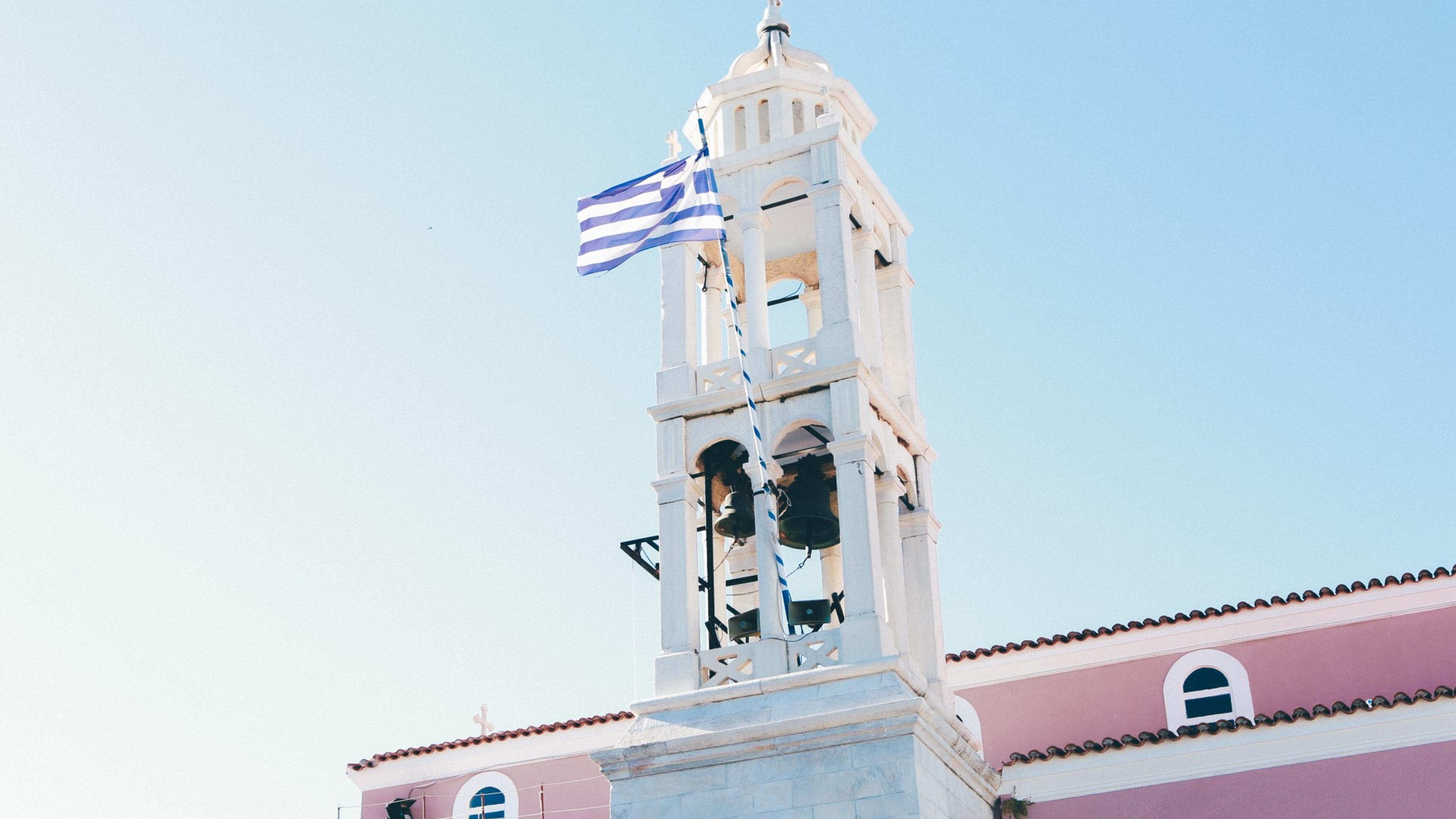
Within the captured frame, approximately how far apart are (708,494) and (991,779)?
3665 millimetres

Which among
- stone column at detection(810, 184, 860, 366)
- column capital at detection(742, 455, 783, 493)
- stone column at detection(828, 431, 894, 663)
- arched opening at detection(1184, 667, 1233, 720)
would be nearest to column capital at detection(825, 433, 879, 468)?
stone column at detection(828, 431, 894, 663)

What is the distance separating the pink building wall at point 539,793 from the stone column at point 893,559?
477 cm

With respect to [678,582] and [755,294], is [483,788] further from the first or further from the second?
[755,294]

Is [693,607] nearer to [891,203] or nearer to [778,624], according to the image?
[778,624]

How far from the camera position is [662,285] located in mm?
17828

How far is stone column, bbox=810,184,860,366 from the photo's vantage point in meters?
16.6

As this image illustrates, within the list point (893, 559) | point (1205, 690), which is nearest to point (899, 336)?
point (893, 559)

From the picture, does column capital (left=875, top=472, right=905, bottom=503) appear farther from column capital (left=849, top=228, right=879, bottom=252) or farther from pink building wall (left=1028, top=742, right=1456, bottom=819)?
pink building wall (left=1028, top=742, right=1456, bottom=819)

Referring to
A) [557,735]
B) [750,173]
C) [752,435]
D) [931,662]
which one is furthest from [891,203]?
[557,735]

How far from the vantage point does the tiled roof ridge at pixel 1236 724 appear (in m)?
15.5

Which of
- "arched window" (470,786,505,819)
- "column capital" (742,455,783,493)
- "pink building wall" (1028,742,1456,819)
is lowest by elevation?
"pink building wall" (1028,742,1456,819)

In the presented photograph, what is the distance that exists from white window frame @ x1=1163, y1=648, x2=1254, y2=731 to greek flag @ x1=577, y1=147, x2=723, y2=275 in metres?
6.42

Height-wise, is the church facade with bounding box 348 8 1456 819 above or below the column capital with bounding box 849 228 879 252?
below

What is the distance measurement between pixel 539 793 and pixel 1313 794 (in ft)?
27.9
